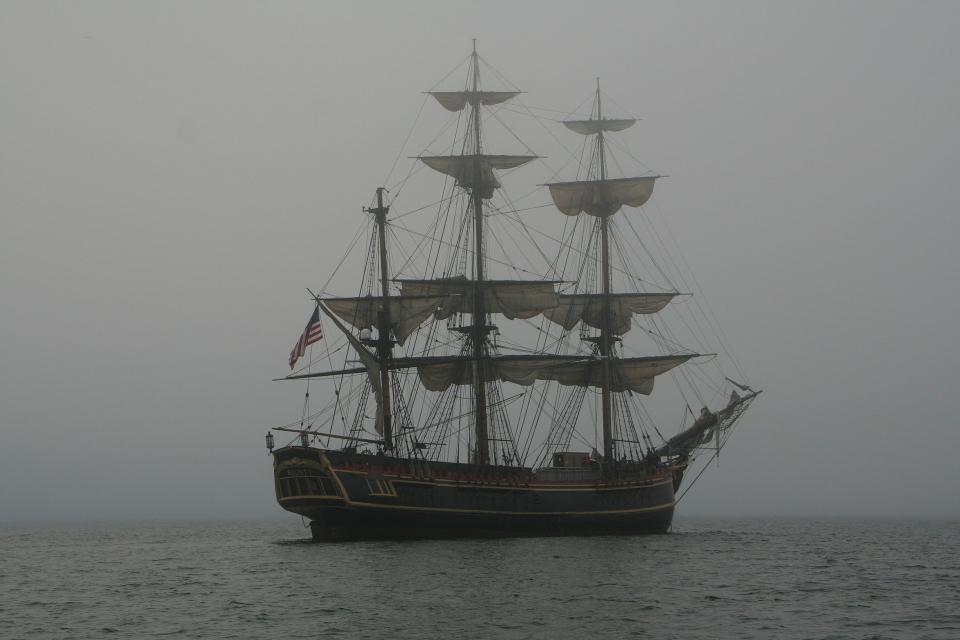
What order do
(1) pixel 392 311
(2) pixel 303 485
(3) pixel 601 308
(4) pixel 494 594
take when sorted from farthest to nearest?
(3) pixel 601 308 → (1) pixel 392 311 → (2) pixel 303 485 → (4) pixel 494 594

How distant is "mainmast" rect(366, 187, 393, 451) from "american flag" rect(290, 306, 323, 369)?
7.08m

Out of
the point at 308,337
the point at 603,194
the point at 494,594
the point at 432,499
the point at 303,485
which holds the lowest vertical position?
the point at 494,594

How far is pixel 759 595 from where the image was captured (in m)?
43.2

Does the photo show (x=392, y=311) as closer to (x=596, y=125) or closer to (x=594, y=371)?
(x=594, y=371)

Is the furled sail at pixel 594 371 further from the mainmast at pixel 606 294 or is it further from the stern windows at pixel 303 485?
the stern windows at pixel 303 485

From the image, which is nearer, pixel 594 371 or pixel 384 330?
pixel 384 330

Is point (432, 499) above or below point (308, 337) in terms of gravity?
below

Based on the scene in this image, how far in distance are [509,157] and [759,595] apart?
138 feet

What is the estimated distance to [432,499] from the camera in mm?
63281

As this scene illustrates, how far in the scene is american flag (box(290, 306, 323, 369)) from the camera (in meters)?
62.6

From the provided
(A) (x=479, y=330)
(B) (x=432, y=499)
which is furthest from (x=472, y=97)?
(B) (x=432, y=499)

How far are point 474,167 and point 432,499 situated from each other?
25149 millimetres

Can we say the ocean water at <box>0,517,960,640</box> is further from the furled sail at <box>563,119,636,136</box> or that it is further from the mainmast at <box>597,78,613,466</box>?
the furled sail at <box>563,119,636,136</box>

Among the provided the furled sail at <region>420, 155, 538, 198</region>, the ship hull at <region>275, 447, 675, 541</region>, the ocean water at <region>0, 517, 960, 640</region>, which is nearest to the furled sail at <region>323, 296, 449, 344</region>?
the furled sail at <region>420, 155, 538, 198</region>
